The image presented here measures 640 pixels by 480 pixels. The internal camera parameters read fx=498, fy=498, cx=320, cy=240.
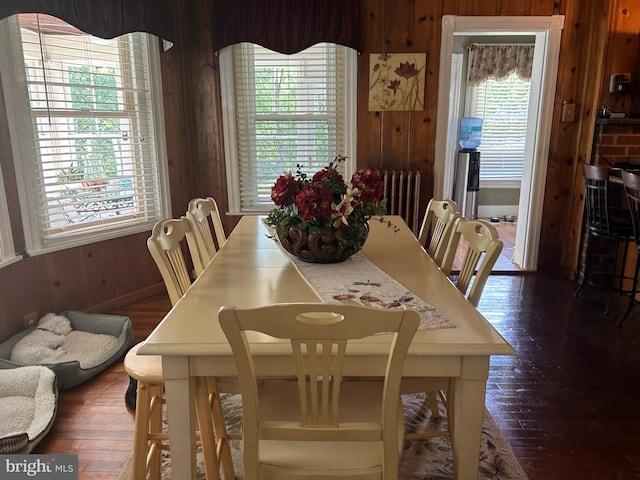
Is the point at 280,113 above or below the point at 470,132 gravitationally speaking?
above

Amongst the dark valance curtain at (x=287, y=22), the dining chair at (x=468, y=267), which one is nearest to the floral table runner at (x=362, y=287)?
the dining chair at (x=468, y=267)

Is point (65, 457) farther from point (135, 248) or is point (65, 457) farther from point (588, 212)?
point (588, 212)

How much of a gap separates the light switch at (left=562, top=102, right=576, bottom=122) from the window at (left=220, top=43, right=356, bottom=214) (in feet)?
5.67

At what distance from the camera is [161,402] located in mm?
1852

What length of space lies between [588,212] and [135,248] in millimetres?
3421

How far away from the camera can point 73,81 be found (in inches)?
128

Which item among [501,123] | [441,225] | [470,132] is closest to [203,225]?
[441,225]

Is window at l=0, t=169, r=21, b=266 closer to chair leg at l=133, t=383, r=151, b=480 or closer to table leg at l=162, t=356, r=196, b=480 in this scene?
chair leg at l=133, t=383, r=151, b=480

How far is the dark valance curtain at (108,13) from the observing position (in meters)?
2.85

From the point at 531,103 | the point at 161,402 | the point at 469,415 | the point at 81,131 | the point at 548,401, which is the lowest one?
the point at 548,401

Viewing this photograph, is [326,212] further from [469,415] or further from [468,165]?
[468,165]

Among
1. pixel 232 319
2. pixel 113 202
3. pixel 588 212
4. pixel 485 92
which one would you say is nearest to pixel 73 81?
pixel 113 202

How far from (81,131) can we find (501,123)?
5.22 m

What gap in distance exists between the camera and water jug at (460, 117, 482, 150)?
640 centimetres
